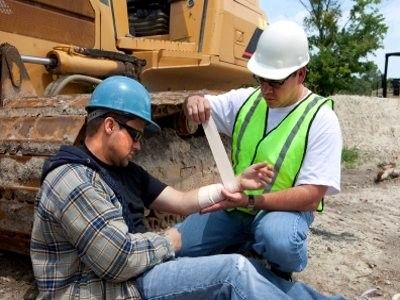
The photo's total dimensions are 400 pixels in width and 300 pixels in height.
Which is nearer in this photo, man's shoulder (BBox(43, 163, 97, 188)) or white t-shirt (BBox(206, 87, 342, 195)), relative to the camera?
man's shoulder (BBox(43, 163, 97, 188))

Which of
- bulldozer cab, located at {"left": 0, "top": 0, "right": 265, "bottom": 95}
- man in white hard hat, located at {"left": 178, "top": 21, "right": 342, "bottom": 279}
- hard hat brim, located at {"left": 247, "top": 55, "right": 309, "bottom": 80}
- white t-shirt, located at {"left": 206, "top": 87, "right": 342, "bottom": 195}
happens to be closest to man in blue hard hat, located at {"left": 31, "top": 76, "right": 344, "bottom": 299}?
man in white hard hat, located at {"left": 178, "top": 21, "right": 342, "bottom": 279}

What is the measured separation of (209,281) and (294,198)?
0.60 meters

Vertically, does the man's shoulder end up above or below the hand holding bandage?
above

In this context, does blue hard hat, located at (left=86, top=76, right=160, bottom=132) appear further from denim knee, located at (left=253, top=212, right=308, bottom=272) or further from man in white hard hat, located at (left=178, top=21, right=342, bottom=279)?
denim knee, located at (left=253, top=212, right=308, bottom=272)

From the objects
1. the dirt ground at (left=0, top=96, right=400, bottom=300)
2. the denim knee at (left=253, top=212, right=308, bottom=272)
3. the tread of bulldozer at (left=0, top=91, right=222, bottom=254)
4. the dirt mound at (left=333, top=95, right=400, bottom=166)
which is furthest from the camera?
the dirt mound at (left=333, top=95, right=400, bottom=166)

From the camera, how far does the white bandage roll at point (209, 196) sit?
273cm

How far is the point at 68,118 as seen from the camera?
3.07 m

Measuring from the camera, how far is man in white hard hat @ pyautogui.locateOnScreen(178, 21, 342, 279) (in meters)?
2.61

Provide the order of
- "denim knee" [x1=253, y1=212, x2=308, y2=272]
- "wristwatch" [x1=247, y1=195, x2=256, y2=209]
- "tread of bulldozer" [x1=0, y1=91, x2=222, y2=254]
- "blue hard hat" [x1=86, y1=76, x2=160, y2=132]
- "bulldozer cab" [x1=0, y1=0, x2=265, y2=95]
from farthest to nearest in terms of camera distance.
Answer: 1. "bulldozer cab" [x1=0, y1=0, x2=265, y2=95]
2. "tread of bulldozer" [x1=0, y1=91, x2=222, y2=254]
3. "wristwatch" [x1=247, y1=195, x2=256, y2=209]
4. "denim knee" [x1=253, y1=212, x2=308, y2=272]
5. "blue hard hat" [x1=86, y1=76, x2=160, y2=132]

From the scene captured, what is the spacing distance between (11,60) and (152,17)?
7.53ft

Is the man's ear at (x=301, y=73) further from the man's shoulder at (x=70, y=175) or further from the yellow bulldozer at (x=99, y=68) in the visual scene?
the man's shoulder at (x=70, y=175)

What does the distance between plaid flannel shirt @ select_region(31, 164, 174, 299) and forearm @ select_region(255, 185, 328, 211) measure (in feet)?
2.19

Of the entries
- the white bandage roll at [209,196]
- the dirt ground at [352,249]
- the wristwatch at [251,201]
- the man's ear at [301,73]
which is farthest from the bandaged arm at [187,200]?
the dirt ground at [352,249]

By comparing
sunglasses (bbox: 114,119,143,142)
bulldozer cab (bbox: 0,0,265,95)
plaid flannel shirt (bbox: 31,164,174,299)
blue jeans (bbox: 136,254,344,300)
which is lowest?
blue jeans (bbox: 136,254,344,300)
